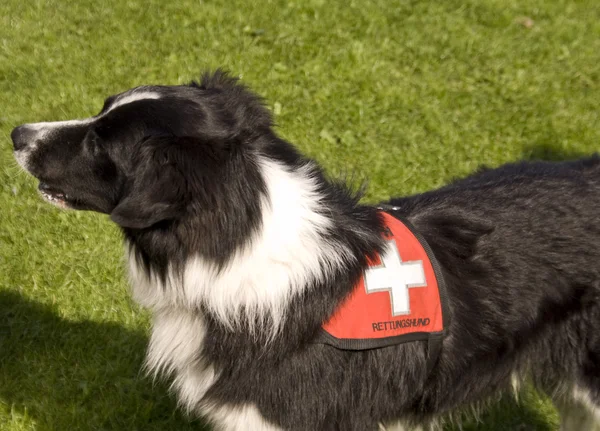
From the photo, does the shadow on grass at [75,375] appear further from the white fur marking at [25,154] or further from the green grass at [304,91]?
the white fur marking at [25,154]

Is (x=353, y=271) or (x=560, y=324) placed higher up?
(x=353, y=271)

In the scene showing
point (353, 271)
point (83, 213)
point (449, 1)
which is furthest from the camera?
point (449, 1)

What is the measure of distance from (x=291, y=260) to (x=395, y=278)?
1.68ft

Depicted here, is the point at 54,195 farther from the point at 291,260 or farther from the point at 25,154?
the point at 291,260

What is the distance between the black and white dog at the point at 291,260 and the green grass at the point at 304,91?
1478mm

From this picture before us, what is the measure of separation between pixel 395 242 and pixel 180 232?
3.13 feet

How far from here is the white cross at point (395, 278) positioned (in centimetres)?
300

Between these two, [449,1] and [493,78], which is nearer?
[493,78]

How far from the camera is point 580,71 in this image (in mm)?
7441

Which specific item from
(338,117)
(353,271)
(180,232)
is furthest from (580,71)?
(180,232)

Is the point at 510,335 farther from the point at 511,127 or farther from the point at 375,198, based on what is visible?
the point at 511,127

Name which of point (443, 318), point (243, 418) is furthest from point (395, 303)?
point (243, 418)

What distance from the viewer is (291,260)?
2773 millimetres

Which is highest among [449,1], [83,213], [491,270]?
[449,1]
